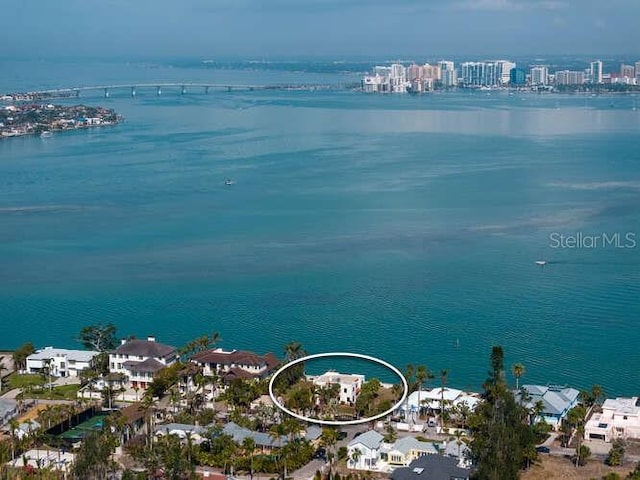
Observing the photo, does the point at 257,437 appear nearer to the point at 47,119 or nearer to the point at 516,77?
the point at 47,119

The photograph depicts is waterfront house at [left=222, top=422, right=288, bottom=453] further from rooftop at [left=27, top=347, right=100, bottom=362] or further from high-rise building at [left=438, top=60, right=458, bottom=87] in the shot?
high-rise building at [left=438, top=60, right=458, bottom=87]

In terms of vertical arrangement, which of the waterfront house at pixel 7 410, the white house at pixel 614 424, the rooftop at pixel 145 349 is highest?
the rooftop at pixel 145 349

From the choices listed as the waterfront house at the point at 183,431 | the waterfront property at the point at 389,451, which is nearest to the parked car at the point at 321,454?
the waterfront property at the point at 389,451

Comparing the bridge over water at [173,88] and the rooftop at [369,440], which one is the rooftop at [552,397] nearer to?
the rooftop at [369,440]

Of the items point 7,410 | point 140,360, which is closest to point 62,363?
point 140,360

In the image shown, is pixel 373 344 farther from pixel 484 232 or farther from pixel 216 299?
pixel 484 232

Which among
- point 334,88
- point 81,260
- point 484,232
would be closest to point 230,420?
point 81,260

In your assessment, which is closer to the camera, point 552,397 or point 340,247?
point 552,397
